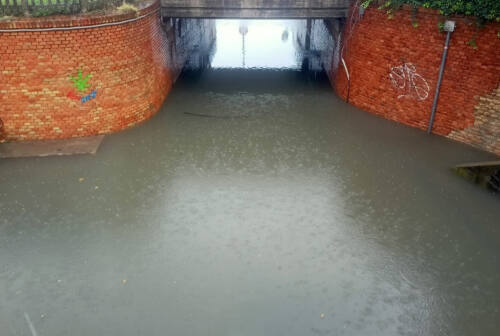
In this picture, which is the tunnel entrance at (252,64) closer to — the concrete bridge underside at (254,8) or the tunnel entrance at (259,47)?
the tunnel entrance at (259,47)

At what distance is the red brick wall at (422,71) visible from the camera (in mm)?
9438

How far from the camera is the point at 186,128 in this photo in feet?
36.3

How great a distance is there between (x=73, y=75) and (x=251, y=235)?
5.35 metres

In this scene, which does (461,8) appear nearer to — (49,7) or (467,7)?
(467,7)

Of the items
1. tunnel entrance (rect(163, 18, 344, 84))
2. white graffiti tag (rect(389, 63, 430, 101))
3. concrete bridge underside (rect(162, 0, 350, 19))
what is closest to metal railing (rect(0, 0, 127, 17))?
concrete bridge underside (rect(162, 0, 350, 19))

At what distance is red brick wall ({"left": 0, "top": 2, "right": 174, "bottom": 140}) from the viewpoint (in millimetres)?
8945

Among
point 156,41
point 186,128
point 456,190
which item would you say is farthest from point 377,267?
point 156,41

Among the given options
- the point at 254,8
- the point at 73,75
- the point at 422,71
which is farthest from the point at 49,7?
the point at 422,71

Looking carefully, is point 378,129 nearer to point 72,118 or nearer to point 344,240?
point 344,240

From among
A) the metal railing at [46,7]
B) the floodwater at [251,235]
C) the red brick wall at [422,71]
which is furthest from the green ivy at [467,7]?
the metal railing at [46,7]

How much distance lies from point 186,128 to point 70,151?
2820 mm

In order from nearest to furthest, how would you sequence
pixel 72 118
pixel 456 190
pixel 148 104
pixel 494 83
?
1. pixel 456 190
2. pixel 494 83
3. pixel 72 118
4. pixel 148 104

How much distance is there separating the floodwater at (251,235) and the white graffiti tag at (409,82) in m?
0.88

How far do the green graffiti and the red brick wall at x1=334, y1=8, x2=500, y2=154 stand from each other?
6.98 meters
